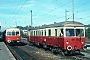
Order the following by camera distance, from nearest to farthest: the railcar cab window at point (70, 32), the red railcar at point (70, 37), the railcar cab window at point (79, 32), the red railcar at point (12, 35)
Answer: the red railcar at point (70, 37), the railcar cab window at point (70, 32), the railcar cab window at point (79, 32), the red railcar at point (12, 35)

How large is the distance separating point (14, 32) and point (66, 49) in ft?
57.6

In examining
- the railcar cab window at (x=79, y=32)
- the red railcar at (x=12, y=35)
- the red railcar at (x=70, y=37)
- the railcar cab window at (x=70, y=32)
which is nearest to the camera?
the red railcar at (x=70, y=37)

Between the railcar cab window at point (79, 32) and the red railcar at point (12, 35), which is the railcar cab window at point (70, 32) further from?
the red railcar at point (12, 35)

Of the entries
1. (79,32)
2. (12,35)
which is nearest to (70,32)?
(79,32)

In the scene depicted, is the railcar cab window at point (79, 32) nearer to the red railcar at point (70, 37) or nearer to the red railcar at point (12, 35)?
the red railcar at point (70, 37)

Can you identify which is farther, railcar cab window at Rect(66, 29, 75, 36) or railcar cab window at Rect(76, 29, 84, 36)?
railcar cab window at Rect(76, 29, 84, 36)

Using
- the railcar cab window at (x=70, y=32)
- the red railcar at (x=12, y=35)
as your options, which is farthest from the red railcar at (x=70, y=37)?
the red railcar at (x=12, y=35)

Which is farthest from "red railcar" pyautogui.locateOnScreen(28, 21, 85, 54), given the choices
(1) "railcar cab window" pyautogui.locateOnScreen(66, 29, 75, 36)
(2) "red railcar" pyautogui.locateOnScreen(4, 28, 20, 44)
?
(2) "red railcar" pyautogui.locateOnScreen(4, 28, 20, 44)

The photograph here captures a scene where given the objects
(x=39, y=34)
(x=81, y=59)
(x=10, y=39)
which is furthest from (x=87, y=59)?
(x=10, y=39)

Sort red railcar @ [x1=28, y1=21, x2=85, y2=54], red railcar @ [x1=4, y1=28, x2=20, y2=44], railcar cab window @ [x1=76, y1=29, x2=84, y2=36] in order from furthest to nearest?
red railcar @ [x1=4, y1=28, x2=20, y2=44] < railcar cab window @ [x1=76, y1=29, x2=84, y2=36] < red railcar @ [x1=28, y1=21, x2=85, y2=54]

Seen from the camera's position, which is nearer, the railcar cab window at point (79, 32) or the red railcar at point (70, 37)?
the red railcar at point (70, 37)

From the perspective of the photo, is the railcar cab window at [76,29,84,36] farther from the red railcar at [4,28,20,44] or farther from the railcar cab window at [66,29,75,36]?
the red railcar at [4,28,20,44]

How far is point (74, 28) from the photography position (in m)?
20.6

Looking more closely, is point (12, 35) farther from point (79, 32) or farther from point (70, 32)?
point (79, 32)
